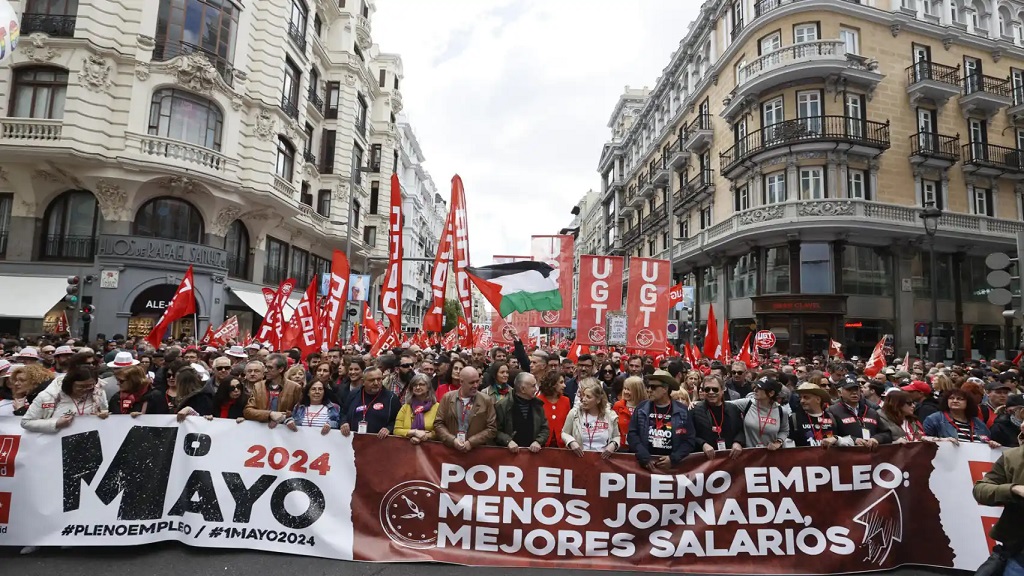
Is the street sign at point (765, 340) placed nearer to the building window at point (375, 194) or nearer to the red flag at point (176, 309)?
the red flag at point (176, 309)

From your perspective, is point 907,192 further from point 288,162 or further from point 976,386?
point 288,162

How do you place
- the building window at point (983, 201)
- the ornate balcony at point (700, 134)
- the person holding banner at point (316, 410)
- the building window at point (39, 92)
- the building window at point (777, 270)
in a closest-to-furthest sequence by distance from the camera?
the person holding banner at point (316, 410) → the building window at point (39, 92) → the building window at point (777, 270) → the building window at point (983, 201) → the ornate balcony at point (700, 134)

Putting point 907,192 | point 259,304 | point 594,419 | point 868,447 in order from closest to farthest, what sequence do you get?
point 868,447 → point 594,419 → point 259,304 → point 907,192

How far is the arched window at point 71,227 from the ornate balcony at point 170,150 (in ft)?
9.45

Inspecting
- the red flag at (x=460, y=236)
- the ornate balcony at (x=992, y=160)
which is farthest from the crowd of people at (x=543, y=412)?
the ornate balcony at (x=992, y=160)

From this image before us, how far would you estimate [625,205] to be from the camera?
51.2 m

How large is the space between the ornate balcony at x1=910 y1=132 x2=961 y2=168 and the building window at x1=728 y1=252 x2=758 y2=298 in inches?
339

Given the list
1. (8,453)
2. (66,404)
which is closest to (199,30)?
(66,404)

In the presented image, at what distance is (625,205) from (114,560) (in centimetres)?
4981

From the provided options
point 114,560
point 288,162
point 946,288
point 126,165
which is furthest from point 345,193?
point 946,288

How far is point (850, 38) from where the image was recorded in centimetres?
2534

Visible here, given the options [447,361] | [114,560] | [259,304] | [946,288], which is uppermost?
[946,288]

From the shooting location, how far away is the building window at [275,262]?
1003 inches

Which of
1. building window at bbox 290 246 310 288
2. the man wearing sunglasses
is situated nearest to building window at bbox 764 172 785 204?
the man wearing sunglasses
